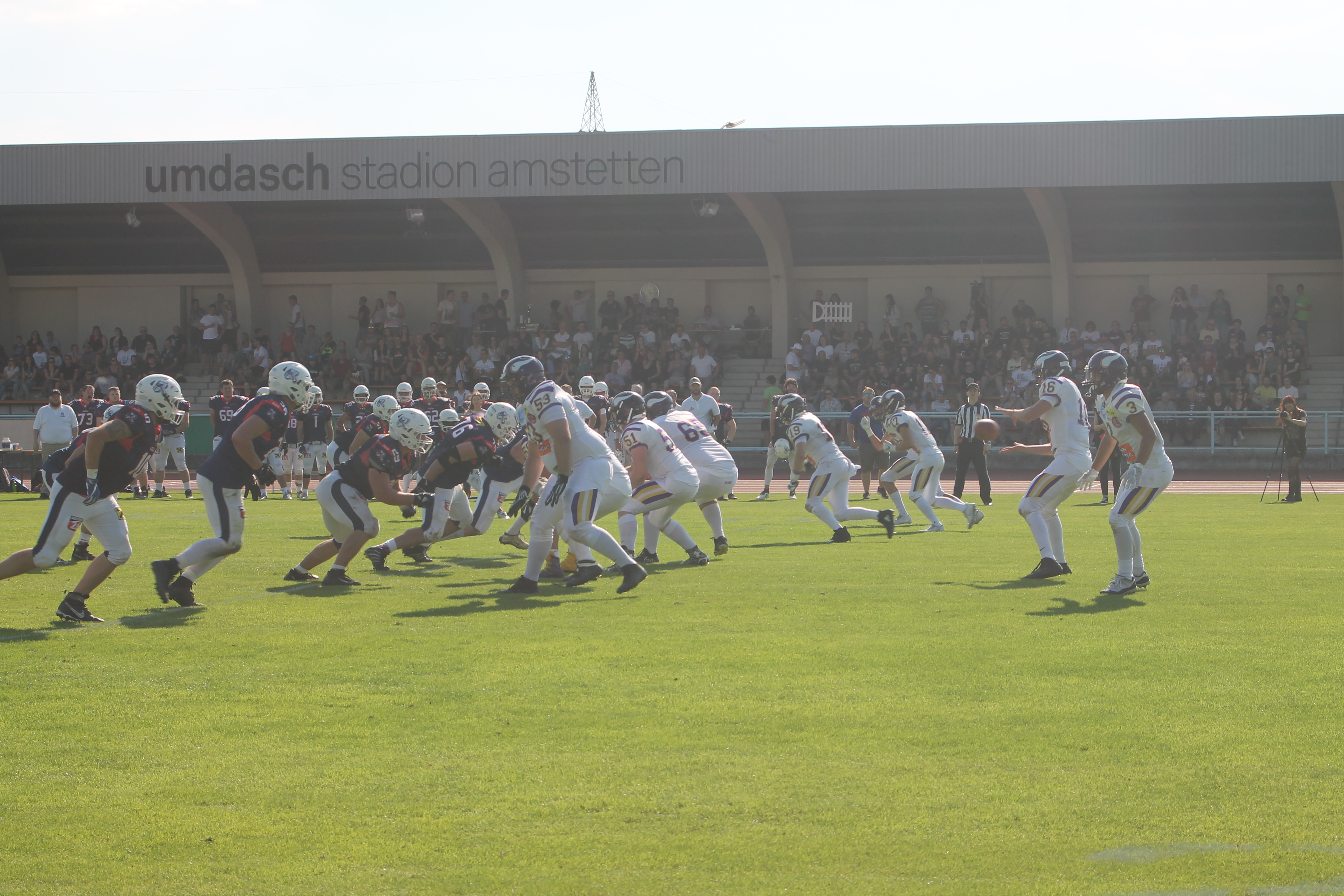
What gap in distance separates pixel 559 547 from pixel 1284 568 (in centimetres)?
721

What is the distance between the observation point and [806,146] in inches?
1267

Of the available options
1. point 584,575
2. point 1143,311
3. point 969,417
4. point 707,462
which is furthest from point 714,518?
point 1143,311

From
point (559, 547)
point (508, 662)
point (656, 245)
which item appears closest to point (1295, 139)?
point (656, 245)

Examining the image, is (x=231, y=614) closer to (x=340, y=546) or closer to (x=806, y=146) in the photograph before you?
(x=340, y=546)

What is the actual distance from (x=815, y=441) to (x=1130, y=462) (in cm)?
516

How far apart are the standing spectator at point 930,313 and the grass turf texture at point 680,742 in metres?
24.6

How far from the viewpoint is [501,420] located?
42.9ft

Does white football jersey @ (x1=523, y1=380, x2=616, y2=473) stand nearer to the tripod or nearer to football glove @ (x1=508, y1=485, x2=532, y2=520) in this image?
football glove @ (x1=508, y1=485, x2=532, y2=520)

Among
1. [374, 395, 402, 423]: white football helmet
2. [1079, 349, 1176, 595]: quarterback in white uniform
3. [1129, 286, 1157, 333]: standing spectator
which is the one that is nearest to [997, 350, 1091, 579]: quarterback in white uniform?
[1079, 349, 1176, 595]: quarterback in white uniform

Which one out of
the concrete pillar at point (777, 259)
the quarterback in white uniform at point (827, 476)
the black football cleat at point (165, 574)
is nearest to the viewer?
the black football cleat at point (165, 574)

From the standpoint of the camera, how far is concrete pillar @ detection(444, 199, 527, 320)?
114 ft

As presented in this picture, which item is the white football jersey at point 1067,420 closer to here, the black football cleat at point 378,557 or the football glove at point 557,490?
the football glove at point 557,490

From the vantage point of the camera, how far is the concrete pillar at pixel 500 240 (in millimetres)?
34844

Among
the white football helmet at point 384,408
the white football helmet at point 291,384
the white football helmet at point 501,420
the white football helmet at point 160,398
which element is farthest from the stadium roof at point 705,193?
the white football helmet at point 160,398
